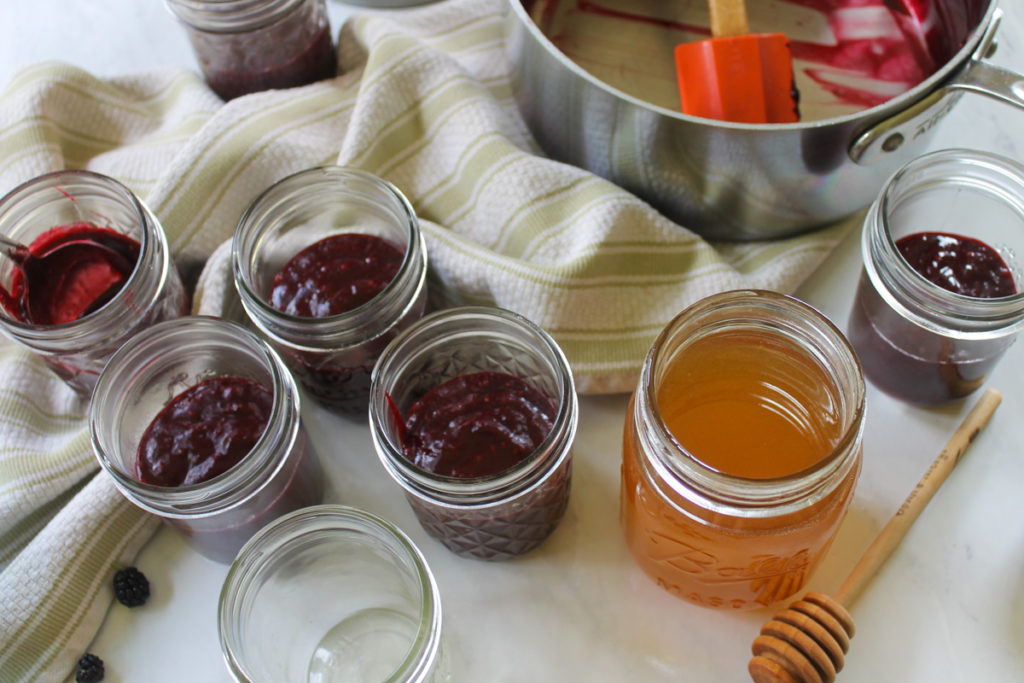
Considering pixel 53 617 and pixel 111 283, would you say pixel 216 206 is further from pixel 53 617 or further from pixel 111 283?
pixel 53 617

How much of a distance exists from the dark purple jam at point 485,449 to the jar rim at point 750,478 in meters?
0.12

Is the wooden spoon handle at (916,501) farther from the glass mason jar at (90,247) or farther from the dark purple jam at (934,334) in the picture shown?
the glass mason jar at (90,247)

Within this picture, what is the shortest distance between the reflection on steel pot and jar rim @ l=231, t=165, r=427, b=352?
20cm

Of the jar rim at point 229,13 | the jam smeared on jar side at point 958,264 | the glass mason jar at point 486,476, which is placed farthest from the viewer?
the jar rim at point 229,13

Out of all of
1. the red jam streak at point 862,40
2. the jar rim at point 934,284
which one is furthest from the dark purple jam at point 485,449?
the red jam streak at point 862,40

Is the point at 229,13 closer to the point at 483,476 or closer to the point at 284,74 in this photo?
the point at 284,74

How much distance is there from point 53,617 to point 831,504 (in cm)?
70

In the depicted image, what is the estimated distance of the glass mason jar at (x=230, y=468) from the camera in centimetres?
83

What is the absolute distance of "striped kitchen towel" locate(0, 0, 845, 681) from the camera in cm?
93

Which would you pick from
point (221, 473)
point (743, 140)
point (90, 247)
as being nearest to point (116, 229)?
point (90, 247)

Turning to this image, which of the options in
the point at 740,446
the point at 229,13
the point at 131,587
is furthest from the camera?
the point at 229,13

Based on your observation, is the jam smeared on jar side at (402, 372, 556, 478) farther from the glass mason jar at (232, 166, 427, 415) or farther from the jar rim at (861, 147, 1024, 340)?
the jar rim at (861, 147, 1024, 340)

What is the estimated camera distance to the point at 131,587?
0.94 meters

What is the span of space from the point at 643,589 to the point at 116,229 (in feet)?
2.11
